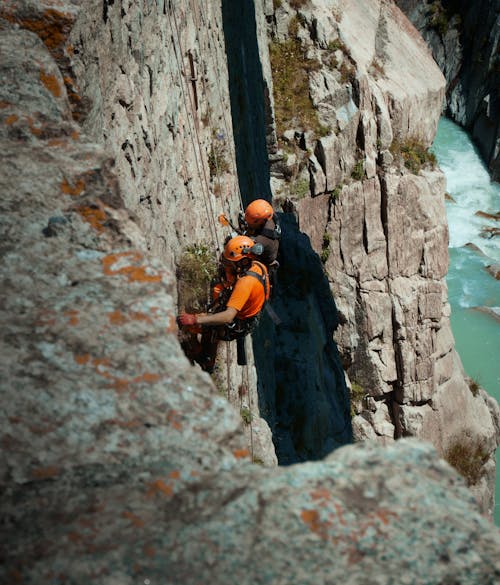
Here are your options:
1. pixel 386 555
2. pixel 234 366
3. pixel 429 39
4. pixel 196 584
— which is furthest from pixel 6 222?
pixel 429 39

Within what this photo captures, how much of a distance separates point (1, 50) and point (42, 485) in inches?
97.0

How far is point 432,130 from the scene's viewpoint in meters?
19.5

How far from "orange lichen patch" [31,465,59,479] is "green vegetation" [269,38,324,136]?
14.7 metres

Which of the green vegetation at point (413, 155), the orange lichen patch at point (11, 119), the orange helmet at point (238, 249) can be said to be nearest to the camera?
the orange lichen patch at point (11, 119)

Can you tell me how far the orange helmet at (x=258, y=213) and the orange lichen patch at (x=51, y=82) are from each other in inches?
172

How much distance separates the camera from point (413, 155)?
1777cm

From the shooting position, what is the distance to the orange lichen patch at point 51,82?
3209 mm

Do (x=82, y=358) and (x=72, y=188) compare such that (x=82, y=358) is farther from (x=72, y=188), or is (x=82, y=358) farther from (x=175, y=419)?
(x=72, y=188)

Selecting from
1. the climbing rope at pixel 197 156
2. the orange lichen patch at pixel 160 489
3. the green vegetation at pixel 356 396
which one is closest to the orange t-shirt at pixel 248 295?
the climbing rope at pixel 197 156

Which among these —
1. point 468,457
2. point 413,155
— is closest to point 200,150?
point 413,155

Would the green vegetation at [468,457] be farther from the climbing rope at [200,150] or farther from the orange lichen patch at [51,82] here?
the orange lichen patch at [51,82]

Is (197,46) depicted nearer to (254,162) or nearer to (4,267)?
(254,162)

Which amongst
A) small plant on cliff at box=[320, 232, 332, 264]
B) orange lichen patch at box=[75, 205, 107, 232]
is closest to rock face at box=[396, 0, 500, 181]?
small plant on cliff at box=[320, 232, 332, 264]

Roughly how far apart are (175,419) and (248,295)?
3.91 meters
